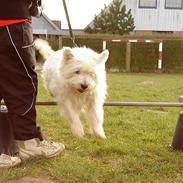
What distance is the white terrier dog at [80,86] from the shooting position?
488cm

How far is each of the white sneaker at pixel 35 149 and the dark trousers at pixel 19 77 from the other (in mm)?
100

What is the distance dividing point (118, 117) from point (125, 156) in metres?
2.43

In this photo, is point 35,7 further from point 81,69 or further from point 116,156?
point 116,156

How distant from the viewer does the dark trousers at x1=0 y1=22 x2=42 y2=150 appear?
3912mm

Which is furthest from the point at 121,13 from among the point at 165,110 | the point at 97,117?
the point at 97,117

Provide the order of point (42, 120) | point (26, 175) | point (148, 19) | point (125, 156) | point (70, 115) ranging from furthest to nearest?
point (148, 19) → point (42, 120) → point (70, 115) → point (125, 156) → point (26, 175)

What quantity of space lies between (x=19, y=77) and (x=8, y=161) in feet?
2.27

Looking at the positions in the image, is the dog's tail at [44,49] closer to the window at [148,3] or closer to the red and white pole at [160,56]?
the red and white pole at [160,56]

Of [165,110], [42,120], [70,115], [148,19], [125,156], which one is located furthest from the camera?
[148,19]

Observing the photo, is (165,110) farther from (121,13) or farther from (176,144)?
(121,13)

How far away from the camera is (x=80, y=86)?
4.79 meters

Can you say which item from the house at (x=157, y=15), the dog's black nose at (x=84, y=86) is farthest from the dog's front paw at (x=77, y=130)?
the house at (x=157, y=15)

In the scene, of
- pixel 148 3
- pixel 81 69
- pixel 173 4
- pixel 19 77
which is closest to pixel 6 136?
pixel 19 77

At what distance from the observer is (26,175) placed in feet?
12.6
